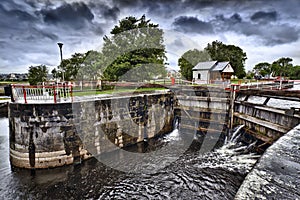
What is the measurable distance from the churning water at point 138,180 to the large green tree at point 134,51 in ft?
36.9

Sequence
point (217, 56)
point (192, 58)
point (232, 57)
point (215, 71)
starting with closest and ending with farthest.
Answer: point (215, 71)
point (232, 57)
point (217, 56)
point (192, 58)

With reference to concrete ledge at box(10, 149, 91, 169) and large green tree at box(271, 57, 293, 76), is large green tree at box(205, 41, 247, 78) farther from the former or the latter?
concrete ledge at box(10, 149, 91, 169)

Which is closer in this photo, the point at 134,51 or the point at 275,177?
the point at 275,177

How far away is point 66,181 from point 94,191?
4.54 ft

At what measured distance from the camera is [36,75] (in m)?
22.8

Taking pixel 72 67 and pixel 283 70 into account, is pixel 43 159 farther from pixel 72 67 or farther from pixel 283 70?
pixel 283 70

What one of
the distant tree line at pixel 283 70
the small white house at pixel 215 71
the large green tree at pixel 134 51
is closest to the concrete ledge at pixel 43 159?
the large green tree at pixel 134 51

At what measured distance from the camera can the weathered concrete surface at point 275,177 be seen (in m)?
2.07

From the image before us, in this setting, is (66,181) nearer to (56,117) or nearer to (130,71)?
(56,117)

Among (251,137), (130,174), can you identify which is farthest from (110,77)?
(251,137)

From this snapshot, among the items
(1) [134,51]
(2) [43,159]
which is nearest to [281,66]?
(1) [134,51]

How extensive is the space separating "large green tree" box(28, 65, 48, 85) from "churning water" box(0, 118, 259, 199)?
16.6 metres

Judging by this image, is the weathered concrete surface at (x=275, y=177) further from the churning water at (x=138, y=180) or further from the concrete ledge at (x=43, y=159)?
the concrete ledge at (x=43, y=159)

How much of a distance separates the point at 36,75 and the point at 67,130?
19360mm
